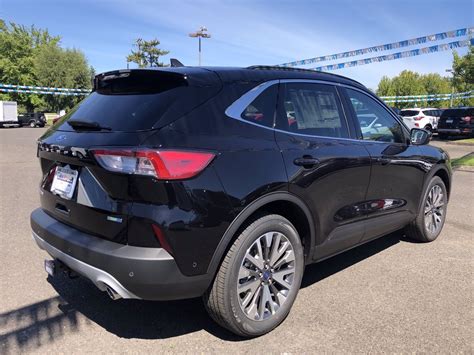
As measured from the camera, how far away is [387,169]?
4.15 metres

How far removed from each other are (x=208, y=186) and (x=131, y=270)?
0.65 meters

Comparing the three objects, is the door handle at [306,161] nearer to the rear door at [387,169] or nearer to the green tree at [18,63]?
the rear door at [387,169]

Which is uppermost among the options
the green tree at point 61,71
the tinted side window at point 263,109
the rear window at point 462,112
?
the green tree at point 61,71

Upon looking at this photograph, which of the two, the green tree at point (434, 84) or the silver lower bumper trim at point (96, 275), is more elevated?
the green tree at point (434, 84)

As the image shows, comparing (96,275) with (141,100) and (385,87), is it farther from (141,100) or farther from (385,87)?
(385,87)

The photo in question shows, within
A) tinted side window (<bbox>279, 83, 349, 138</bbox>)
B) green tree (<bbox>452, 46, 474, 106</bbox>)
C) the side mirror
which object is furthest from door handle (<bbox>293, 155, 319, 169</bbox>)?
green tree (<bbox>452, 46, 474, 106</bbox>)

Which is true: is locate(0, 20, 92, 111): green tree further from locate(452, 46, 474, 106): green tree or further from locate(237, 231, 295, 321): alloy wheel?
locate(237, 231, 295, 321): alloy wheel

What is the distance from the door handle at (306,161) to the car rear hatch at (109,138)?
2.56ft

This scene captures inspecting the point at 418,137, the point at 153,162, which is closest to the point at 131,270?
the point at 153,162

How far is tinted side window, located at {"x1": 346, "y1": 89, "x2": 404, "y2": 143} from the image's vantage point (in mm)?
4016

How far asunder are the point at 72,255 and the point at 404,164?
3.24 m

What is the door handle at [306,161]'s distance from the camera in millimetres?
3132

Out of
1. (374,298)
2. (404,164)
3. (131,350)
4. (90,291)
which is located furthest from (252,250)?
(404,164)

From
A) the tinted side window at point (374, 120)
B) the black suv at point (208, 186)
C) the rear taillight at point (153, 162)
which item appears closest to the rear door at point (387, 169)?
the tinted side window at point (374, 120)
